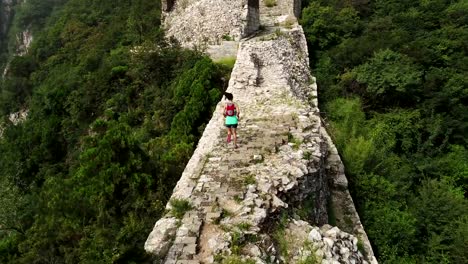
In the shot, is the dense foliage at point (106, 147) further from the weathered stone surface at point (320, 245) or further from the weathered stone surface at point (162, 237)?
the weathered stone surface at point (320, 245)

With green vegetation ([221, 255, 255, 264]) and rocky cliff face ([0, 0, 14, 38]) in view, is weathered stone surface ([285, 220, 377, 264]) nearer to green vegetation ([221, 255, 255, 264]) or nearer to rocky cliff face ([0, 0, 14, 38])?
green vegetation ([221, 255, 255, 264])

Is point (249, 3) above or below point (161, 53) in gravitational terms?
above

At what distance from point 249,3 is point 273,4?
14.2 feet

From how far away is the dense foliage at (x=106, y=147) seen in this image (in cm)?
498

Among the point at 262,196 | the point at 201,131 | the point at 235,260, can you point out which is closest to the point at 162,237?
the point at 235,260

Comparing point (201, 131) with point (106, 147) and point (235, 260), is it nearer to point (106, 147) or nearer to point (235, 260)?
point (106, 147)

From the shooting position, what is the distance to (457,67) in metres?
14.5

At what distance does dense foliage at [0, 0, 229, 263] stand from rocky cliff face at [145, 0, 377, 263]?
24.8 inches

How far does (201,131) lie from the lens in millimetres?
9406

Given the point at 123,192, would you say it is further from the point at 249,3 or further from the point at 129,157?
the point at 249,3

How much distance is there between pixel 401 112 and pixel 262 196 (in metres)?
10.1

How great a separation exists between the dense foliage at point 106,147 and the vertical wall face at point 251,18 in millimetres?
2529

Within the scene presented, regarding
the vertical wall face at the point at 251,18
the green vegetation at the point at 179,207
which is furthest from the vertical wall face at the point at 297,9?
the green vegetation at the point at 179,207

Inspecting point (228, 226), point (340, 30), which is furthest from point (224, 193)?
point (340, 30)
